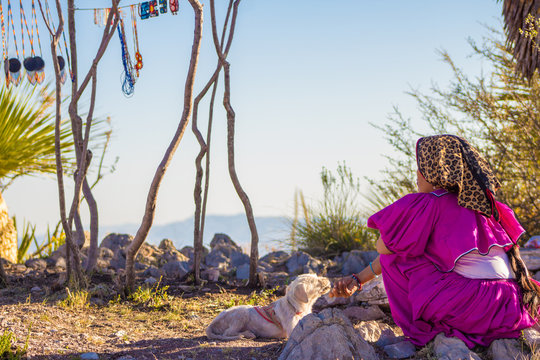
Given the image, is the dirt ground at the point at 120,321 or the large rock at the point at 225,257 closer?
the dirt ground at the point at 120,321

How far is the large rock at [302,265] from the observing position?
6828 millimetres

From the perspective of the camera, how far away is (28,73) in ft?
19.7

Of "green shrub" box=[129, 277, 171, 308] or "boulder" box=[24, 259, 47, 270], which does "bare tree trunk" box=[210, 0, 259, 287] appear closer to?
"green shrub" box=[129, 277, 171, 308]

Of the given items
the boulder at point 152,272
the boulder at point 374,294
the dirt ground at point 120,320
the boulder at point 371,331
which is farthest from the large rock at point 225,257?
the boulder at point 371,331

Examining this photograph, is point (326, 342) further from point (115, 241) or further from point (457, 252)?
point (115, 241)

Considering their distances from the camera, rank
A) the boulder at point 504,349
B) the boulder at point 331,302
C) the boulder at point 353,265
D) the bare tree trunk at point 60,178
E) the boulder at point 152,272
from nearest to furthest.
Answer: the boulder at point 504,349
the boulder at point 331,302
the bare tree trunk at point 60,178
the boulder at point 152,272
the boulder at point 353,265

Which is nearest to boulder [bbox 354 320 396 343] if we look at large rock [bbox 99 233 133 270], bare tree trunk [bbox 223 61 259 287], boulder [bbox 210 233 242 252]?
bare tree trunk [bbox 223 61 259 287]

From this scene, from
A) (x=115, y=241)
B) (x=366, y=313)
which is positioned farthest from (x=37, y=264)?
(x=366, y=313)

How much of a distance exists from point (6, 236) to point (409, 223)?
6149 millimetres

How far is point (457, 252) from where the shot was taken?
3.14 metres

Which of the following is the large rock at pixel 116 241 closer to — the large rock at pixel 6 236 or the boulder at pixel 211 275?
the large rock at pixel 6 236

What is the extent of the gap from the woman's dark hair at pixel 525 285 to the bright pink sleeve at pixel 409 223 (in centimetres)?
53

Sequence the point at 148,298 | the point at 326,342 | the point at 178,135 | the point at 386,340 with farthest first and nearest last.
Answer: the point at 148,298 → the point at 178,135 → the point at 386,340 → the point at 326,342

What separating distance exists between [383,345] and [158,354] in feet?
4.56
